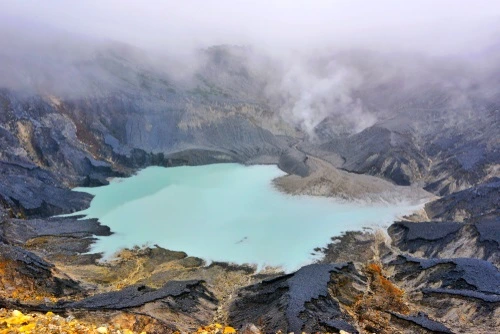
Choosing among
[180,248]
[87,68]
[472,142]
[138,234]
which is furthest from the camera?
[87,68]

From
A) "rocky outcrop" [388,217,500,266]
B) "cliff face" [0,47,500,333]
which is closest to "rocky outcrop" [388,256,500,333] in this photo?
"cliff face" [0,47,500,333]

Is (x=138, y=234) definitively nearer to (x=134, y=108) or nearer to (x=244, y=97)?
(x=134, y=108)

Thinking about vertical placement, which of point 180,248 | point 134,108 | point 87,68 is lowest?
point 180,248

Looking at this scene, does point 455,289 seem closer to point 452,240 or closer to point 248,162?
point 452,240

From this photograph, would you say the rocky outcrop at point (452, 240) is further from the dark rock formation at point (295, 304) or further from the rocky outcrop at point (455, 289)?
the dark rock formation at point (295, 304)

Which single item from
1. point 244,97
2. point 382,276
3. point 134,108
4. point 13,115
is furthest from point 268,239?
point 244,97

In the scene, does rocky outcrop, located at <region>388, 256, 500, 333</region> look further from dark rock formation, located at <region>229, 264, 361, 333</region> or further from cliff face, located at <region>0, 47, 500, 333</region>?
dark rock formation, located at <region>229, 264, 361, 333</region>
